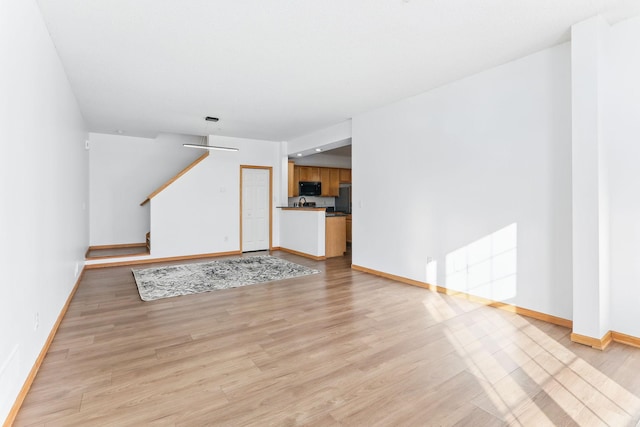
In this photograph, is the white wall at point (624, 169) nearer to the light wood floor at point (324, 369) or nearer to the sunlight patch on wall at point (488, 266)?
the light wood floor at point (324, 369)

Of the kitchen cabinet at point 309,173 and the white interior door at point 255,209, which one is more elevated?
the kitchen cabinet at point 309,173

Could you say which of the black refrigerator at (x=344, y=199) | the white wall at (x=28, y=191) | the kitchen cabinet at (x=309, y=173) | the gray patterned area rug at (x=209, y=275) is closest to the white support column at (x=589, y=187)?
the gray patterned area rug at (x=209, y=275)

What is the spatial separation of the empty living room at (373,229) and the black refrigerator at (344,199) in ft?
12.7

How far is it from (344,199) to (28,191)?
7.73 m

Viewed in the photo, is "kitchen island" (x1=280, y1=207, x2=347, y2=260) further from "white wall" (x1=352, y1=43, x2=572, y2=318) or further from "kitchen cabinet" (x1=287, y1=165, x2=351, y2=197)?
"white wall" (x1=352, y1=43, x2=572, y2=318)

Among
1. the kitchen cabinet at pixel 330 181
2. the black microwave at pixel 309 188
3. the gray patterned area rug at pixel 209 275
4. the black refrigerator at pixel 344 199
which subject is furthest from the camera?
the kitchen cabinet at pixel 330 181

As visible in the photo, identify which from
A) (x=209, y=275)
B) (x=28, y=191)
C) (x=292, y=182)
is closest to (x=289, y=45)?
(x=28, y=191)

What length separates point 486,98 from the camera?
361 centimetres

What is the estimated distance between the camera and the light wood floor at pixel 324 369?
1.79 metres

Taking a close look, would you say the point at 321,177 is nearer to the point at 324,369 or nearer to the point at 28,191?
the point at 324,369

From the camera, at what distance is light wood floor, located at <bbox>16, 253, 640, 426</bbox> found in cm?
179

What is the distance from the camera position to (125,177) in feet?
24.1

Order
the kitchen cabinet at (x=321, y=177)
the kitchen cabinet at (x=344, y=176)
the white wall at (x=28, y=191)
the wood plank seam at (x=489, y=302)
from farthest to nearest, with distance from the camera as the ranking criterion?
the kitchen cabinet at (x=344, y=176)
the kitchen cabinet at (x=321, y=177)
the wood plank seam at (x=489, y=302)
the white wall at (x=28, y=191)

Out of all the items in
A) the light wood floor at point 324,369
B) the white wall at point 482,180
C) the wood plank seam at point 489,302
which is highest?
the white wall at point 482,180
